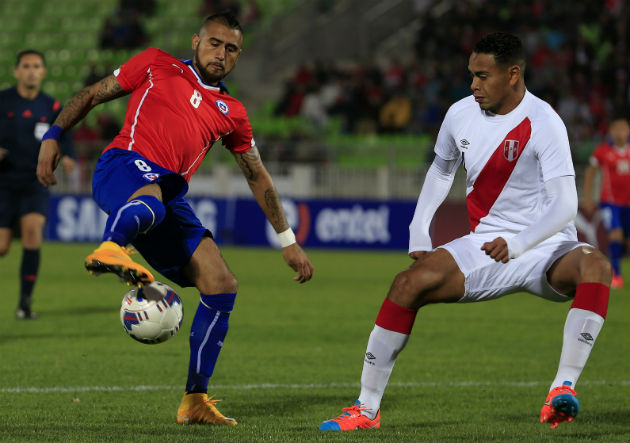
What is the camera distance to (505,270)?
17.8ft

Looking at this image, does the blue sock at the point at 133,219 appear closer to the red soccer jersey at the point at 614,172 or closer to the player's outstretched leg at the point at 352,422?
the player's outstretched leg at the point at 352,422

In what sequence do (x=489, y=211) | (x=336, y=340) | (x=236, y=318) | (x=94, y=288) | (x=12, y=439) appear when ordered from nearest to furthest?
(x=12, y=439), (x=489, y=211), (x=336, y=340), (x=236, y=318), (x=94, y=288)

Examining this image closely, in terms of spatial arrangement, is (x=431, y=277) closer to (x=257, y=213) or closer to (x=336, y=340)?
(x=336, y=340)

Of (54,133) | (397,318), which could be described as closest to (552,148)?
(397,318)

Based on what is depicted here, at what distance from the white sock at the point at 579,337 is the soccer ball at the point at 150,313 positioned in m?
1.80

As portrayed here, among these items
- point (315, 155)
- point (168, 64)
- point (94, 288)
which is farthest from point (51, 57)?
point (168, 64)

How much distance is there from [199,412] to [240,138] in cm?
145

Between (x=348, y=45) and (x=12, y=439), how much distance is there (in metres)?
23.6

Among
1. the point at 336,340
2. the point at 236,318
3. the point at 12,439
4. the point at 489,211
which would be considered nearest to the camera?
the point at 12,439

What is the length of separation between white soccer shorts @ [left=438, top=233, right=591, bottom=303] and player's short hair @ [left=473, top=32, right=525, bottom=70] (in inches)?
35.6

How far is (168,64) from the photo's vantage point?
5.77 m

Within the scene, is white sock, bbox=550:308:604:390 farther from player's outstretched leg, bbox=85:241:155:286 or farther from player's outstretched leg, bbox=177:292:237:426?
player's outstretched leg, bbox=85:241:155:286

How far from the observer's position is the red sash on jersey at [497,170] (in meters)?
5.49

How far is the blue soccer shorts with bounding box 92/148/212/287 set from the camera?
17.3 feet
